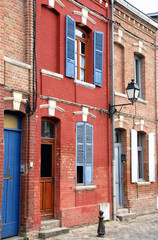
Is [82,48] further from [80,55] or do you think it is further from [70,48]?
[70,48]

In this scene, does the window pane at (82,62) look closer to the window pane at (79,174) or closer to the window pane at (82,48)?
the window pane at (82,48)

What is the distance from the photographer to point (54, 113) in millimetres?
10906

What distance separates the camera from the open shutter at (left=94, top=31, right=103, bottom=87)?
1288 cm

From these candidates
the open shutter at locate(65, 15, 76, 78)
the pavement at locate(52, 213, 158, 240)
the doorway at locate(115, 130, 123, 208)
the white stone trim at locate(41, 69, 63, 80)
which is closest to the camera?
the pavement at locate(52, 213, 158, 240)

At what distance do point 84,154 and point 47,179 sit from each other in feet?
5.67

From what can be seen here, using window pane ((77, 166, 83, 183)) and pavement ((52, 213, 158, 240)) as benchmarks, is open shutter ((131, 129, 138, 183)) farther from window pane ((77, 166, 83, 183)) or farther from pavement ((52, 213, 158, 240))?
window pane ((77, 166, 83, 183))

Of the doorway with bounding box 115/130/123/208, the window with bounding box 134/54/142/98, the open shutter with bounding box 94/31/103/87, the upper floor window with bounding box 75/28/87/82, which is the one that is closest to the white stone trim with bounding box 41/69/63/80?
the upper floor window with bounding box 75/28/87/82

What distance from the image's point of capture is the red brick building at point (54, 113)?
374 inches

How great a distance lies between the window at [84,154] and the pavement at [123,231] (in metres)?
1.54

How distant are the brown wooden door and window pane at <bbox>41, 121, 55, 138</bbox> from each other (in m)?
0.16

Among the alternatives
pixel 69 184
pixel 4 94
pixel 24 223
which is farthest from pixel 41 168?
pixel 4 94

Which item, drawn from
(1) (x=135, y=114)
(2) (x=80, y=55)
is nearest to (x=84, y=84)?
(2) (x=80, y=55)

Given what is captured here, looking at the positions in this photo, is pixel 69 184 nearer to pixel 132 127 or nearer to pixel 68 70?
pixel 68 70

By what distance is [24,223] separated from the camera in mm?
9414
